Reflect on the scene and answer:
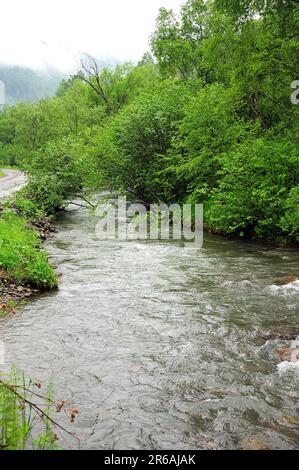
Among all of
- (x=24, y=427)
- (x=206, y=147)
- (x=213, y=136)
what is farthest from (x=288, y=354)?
(x=213, y=136)

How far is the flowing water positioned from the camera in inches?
235

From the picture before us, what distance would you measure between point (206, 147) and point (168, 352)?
15363 mm

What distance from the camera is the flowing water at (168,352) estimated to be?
235 inches

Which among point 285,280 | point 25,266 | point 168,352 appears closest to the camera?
point 168,352

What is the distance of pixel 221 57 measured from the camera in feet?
89.8

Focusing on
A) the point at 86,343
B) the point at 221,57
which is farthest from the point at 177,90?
the point at 86,343

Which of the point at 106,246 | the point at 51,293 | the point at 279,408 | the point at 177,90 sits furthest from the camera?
the point at 177,90

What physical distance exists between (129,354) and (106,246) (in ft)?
A: 37.0

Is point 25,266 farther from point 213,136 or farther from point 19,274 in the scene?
point 213,136

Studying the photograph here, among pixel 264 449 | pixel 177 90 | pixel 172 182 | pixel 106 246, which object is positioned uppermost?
pixel 177 90

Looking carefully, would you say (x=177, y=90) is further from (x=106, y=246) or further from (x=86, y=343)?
(x=86, y=343)

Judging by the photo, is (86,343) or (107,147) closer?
(86,343)

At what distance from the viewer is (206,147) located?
22.1 m
